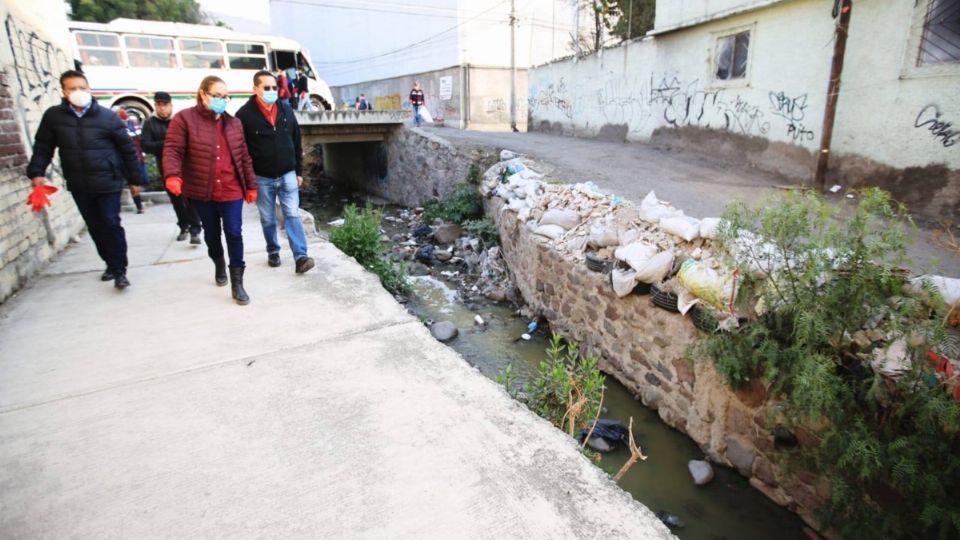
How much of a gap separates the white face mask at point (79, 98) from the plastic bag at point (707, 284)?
454 cm

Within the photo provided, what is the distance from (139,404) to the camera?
215 cm

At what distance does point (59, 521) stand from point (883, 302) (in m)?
3.83

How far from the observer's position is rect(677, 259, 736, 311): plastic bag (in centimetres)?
364

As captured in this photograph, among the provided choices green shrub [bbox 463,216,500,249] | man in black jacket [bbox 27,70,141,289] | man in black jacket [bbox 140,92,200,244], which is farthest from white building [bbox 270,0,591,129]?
man in black jacket [bbox 27,70,141,289]

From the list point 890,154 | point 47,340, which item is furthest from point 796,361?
point 890,154

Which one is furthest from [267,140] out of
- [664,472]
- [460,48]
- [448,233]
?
[460,48]

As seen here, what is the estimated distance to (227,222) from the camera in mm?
3457

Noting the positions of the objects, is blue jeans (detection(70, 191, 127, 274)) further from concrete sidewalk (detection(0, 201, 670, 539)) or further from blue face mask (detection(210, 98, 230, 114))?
blue face mask (detection(210, 98, 230, 114))

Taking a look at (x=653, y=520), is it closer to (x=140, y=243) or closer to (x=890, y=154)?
(x=140, y=243)

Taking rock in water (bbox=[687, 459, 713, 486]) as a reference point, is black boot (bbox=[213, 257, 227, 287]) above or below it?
above

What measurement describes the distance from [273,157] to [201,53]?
1266 centimetres

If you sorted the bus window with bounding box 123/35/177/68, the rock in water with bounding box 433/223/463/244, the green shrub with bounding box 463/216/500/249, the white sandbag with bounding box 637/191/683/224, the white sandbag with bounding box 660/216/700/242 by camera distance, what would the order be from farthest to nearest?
the bus window with bounding box 123/35/177/68, the rock in water with bounding box 433/223/463/244, the green shrub with bounding box 463/216/500/249, the white sandbag with bounding box 637/191/683/224, the white sandbag with bounding box 660/216/700/242

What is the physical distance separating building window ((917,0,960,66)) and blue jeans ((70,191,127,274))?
8046 mm

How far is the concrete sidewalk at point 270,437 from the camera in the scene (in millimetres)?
1562
